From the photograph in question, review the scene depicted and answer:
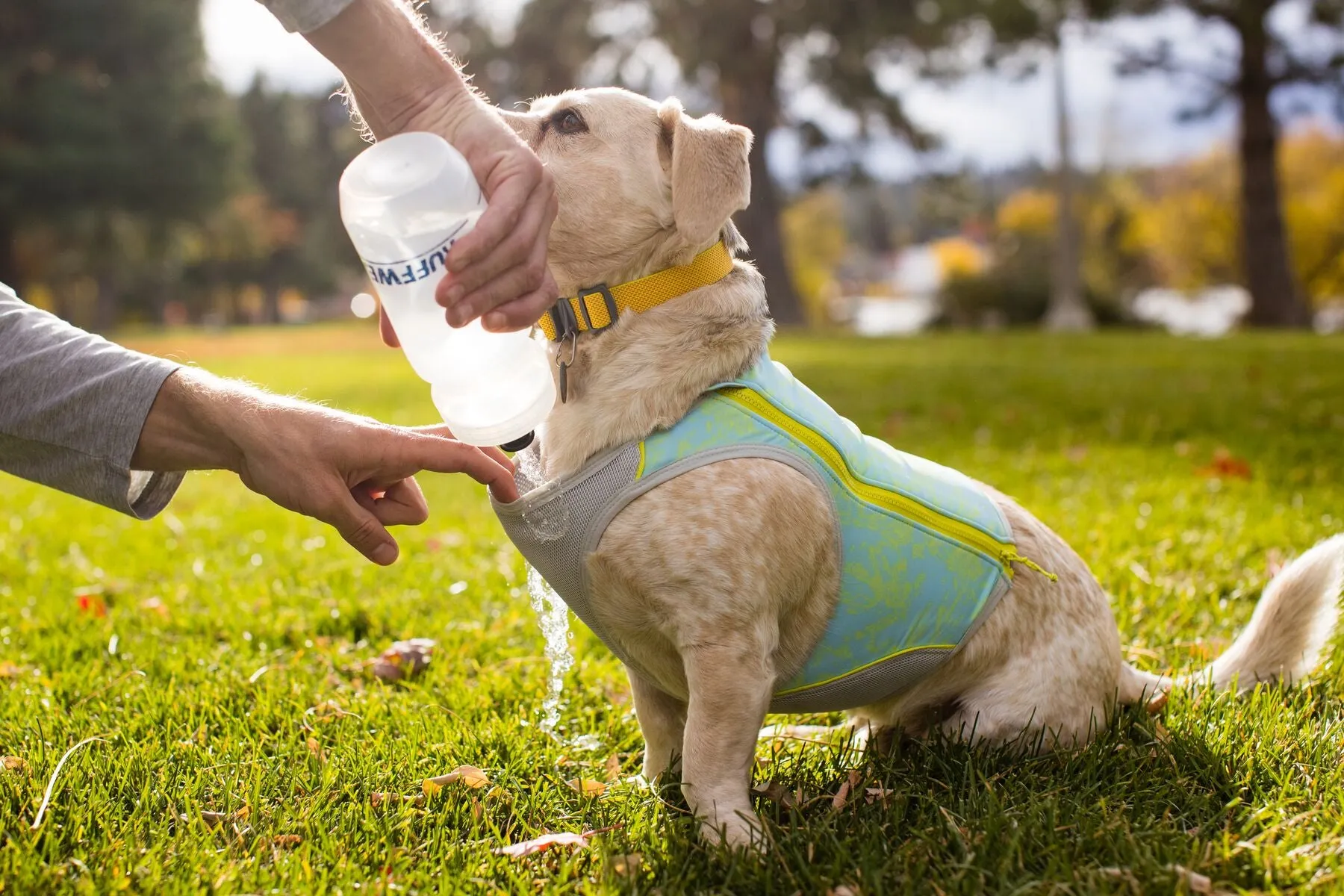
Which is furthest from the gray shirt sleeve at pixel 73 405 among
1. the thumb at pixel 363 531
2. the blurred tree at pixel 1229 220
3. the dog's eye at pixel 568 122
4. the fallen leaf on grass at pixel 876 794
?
the blurred tree at pixel 1229 220

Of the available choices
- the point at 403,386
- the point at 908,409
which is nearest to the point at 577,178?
the point at 908,409

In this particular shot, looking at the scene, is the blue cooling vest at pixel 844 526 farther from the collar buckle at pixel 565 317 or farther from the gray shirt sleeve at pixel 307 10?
the gray shirt sleeve at pixel 307 10

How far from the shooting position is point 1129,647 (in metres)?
3.39

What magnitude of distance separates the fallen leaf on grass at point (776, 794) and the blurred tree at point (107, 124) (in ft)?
118

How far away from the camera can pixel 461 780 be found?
8.35 ft

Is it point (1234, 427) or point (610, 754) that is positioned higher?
point (610, 754)

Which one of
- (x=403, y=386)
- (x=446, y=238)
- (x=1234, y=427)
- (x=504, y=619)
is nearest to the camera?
(x=446, y=238)

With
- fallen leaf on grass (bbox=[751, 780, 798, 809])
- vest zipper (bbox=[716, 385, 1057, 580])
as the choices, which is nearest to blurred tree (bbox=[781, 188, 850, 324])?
vest zipper (bbox=[716, 385, 1057, 580])

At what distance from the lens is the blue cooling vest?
90.3 inches

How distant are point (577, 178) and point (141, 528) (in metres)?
4.29

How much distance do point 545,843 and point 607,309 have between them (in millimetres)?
1178

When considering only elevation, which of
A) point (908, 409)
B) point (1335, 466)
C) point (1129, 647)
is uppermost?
point (1129, 647)

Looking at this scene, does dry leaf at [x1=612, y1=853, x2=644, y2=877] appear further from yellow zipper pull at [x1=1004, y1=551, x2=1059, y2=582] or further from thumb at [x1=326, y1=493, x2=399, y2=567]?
yellow zipper pull at [x1=1004, y1=551, x2=1059, y2=582]

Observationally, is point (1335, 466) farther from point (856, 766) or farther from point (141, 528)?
point (141, 528)
